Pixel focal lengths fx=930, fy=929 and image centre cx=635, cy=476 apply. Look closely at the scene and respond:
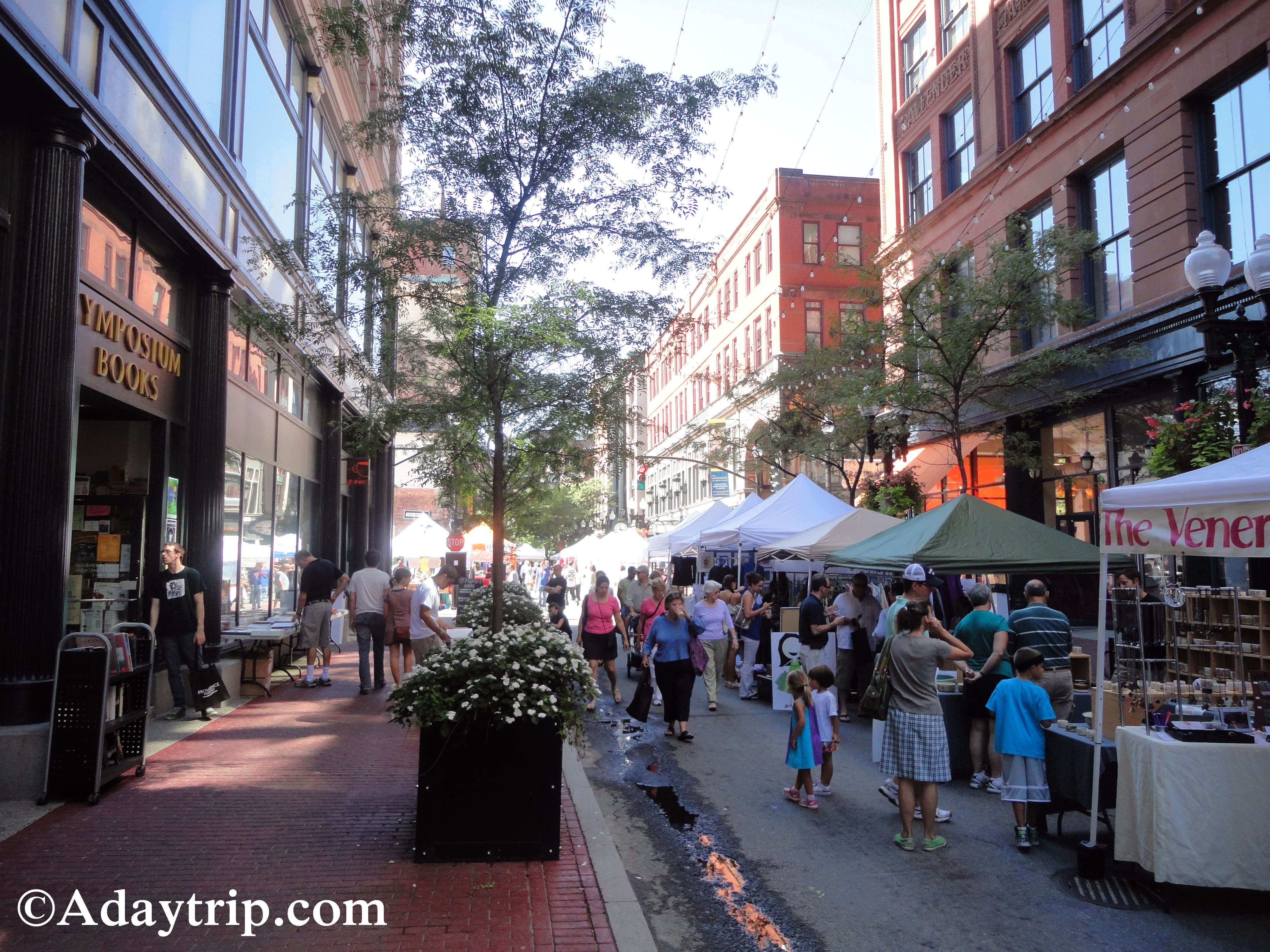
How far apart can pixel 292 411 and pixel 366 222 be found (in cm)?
597

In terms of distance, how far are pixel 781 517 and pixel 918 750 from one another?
11.1m

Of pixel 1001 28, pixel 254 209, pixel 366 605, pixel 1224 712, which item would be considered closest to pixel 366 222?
pixel 254 209

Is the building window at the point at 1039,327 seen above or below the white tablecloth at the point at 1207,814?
above

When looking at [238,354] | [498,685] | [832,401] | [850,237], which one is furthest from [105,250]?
[850,237]

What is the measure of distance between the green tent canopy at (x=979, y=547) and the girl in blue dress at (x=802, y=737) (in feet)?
11.2

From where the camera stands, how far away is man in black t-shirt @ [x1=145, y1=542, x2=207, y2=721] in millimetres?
9656

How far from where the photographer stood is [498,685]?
6.00 metres

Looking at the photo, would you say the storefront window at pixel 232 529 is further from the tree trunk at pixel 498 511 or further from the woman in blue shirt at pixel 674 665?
the woman in blue shirt at pixel 674 665

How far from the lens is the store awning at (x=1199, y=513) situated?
5422 mm

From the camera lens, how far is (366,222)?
1234cm

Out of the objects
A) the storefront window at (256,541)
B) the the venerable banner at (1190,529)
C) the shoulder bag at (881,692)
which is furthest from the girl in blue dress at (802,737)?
the storefront window at (256,541)

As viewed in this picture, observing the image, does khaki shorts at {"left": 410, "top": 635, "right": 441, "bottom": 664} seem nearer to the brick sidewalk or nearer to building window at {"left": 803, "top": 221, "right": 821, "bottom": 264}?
the brick sidewalk

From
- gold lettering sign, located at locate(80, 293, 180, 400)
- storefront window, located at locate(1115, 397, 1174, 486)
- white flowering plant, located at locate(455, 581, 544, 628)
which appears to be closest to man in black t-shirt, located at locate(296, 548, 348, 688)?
white flowering plant, located at locate(455, 581, 544, 628)

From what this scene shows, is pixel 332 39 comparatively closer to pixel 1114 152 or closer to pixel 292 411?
pixel 292 411
